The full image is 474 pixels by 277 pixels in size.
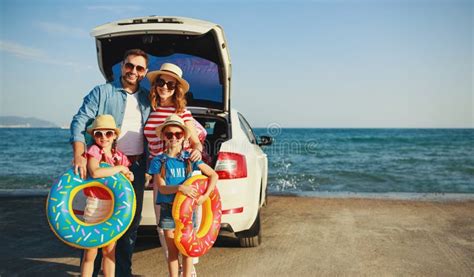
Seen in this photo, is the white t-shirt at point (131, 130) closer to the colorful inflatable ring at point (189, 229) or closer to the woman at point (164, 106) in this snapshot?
the woman at point (164, 106)

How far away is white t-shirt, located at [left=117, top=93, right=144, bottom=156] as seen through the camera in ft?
10.7

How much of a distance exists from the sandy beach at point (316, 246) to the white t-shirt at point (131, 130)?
1138 mm

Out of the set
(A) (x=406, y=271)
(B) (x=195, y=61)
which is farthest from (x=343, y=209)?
(B) (x=195, y=61)

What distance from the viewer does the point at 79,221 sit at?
294cm

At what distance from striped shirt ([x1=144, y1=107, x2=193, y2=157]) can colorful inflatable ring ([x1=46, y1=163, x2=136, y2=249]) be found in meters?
0.37

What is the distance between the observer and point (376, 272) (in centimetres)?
393

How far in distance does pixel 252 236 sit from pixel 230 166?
1.02 metres

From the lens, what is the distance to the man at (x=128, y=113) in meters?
3.21

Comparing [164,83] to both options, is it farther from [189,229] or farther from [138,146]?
[189,229]

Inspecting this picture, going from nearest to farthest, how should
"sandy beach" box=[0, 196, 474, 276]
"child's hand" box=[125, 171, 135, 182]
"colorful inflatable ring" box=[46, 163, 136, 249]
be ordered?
"colorful inflatable ring" box=[46, 163, 136, 249], "child's hand" box=[125, 171, 135, 182], "sandy beach" box=[0, 196, 474, 276]

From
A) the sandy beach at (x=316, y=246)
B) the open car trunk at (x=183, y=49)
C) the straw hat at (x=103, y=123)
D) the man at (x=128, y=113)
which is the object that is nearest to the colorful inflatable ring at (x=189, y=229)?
the man at (x=128, y=113)

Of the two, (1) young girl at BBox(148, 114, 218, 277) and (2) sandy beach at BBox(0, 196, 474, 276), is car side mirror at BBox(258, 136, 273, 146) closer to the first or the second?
(2) sandy beach at BBox(0, 196, 474, 276)

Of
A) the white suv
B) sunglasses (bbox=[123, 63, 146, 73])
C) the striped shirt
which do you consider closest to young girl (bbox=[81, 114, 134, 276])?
the striped shirt

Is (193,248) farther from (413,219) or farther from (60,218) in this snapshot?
(413,219)
